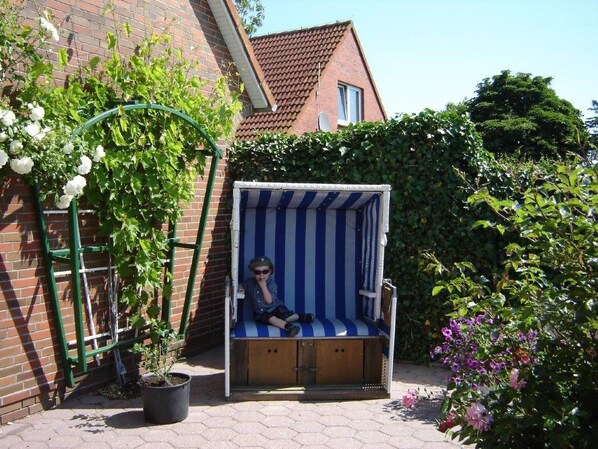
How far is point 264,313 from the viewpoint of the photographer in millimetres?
5863

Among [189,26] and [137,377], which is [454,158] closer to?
[189,26]

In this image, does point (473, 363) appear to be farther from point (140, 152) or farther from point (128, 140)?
point (128, 140)

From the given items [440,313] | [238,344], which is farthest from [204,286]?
[440,313]

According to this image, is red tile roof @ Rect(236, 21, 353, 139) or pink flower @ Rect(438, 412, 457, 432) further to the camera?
red tile roof @ Rect(236, 21, 353, 139)

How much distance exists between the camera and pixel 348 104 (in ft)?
55.0

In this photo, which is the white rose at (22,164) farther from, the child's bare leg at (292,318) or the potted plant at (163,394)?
the child's bare leg at (292,318)

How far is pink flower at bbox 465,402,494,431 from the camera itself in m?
2.34

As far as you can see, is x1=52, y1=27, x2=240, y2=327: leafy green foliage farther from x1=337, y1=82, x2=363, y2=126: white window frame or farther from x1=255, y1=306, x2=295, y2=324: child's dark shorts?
x1=337, y1=82, x2=363, y2=126: white window frame

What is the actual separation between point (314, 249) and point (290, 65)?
9.24 m

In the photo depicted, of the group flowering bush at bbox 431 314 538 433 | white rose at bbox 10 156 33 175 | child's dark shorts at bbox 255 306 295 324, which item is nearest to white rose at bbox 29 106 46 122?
white rose at bbox 10 156 33 175

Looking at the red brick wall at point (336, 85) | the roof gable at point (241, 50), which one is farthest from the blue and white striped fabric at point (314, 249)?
the red brick wall at point (336, 85)

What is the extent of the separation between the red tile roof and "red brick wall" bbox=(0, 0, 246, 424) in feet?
19.6

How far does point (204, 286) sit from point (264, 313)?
1.45 meters

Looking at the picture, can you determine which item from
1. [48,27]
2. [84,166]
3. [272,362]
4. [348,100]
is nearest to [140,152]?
[84,166]
